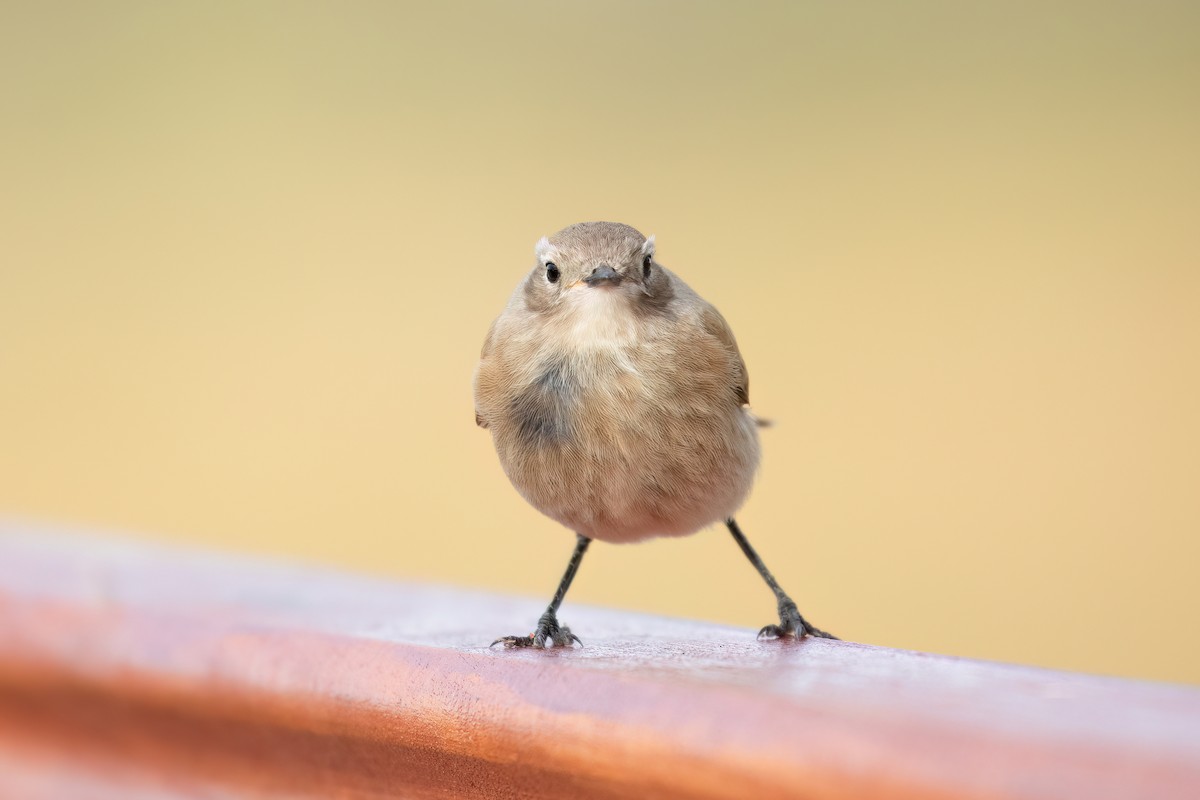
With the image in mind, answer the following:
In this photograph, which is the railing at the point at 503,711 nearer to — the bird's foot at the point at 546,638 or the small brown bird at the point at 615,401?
the bird's foot at the point at 546,638

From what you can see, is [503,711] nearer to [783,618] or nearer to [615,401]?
[615,401]

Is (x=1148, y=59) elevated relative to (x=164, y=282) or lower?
elevated

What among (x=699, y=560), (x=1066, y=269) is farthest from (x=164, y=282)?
(x=1066, y=269)

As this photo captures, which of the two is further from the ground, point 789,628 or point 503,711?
point 789,628

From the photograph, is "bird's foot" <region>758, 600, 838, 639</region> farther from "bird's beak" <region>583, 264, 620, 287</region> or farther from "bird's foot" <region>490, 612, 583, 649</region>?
"bird's beak" <region>583, 264, 620, 287</region>

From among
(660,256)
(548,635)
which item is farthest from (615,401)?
(660,256)

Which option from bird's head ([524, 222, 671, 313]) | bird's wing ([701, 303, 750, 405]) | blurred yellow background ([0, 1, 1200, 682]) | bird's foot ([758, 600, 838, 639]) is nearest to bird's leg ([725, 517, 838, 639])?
bird's foot ([758, 600, 838, 639])

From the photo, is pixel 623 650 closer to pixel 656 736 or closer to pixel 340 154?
pixel 656 736
